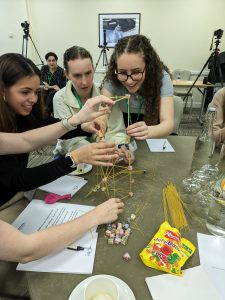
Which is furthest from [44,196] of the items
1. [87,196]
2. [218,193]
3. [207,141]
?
[207,141]

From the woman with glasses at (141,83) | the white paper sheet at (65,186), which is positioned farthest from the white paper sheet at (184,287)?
the woman with glasses at (141,83)

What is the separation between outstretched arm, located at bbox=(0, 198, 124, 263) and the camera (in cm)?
65

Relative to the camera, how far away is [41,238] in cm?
69

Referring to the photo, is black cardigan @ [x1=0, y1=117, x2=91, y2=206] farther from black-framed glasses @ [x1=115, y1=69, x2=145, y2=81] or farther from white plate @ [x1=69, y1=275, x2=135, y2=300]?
black-framed glasses @ [x1=115, y1=69, x2=145, y2=81]

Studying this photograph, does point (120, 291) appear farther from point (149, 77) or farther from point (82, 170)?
point (149, 77)

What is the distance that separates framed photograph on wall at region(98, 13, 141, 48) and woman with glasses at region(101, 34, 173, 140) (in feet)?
12.5

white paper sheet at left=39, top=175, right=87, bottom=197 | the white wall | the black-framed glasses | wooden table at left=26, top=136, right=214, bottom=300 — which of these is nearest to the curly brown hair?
the black-framed glasses

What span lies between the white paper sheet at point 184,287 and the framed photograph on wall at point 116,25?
199 inches

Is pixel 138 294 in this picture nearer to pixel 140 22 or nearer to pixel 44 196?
pixel 44 196

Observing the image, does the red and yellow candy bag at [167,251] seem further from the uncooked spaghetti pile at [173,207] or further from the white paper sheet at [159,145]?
the white paper sheet at [159,145]

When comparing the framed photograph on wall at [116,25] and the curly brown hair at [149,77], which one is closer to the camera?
the curly brown hair at [149,77]

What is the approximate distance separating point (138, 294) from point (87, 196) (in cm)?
47

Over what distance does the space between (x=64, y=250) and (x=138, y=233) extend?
0.25 m

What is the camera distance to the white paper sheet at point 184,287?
593mm
